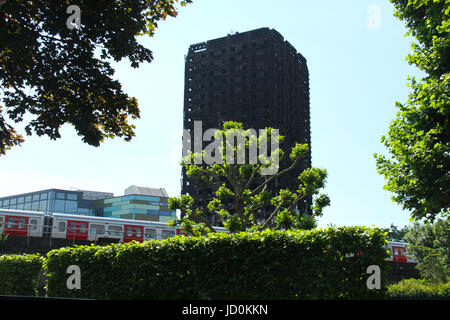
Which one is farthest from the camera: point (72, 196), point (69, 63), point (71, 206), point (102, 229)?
point (72, 196)

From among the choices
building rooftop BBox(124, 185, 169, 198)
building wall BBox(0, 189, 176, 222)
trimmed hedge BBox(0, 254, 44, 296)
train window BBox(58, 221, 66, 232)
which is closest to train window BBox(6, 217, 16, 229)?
train window BBox(58, 221, 66, 232)

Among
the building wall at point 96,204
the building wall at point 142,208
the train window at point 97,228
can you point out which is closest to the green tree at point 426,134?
the train window at point 97,228

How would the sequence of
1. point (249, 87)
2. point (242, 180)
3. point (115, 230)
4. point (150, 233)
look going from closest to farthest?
1. point (242, 180)
2. point (115, 230)
3. point (150, 233)
4. point (249, 87)

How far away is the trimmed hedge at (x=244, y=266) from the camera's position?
27.3 ft

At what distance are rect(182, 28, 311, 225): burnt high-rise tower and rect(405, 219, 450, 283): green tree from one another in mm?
30721

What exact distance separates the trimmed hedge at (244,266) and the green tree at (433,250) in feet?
63.5

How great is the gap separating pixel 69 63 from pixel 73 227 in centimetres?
2129

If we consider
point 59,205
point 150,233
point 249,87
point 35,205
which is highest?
point 249,87

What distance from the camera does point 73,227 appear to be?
30375mm

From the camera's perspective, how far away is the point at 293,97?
314ft

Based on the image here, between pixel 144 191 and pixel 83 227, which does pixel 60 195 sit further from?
pixel 83 227

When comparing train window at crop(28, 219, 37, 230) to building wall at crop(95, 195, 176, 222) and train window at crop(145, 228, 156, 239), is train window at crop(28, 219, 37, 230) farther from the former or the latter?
building wall at crop(95, 195, 176, 222)

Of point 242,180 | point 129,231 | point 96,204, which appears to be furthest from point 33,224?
point 96,204
